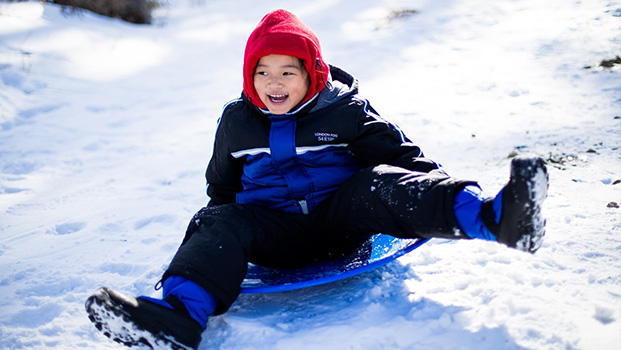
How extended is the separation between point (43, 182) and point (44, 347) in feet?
5.27

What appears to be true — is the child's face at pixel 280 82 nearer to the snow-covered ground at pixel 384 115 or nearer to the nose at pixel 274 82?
the nose at pixel 274 82

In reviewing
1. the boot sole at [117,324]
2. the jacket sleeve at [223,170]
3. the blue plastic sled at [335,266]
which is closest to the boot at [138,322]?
the boot sole at [117,324]

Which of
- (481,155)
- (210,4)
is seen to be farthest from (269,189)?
(210,4)

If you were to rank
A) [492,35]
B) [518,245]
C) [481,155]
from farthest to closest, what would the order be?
1. [492,35]
2. [481,155]
3. [518,245]

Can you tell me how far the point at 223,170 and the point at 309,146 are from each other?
1.26 feet

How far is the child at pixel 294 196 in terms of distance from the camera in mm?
1386

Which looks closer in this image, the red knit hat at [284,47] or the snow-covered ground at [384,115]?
the snow-covered ground at [384,115]

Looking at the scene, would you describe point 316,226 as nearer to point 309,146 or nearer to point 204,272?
point 309,146

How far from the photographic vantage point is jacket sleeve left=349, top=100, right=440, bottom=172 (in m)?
1.83

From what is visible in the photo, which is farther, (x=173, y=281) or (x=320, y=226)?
(x=320, y=226)

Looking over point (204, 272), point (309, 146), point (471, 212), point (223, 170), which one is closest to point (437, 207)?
point (471, 212)

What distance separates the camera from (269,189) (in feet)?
6.31

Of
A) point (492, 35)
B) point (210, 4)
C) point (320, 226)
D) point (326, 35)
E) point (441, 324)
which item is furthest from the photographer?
point (210, 4)

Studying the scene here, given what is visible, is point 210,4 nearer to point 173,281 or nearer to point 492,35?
point 492,35
